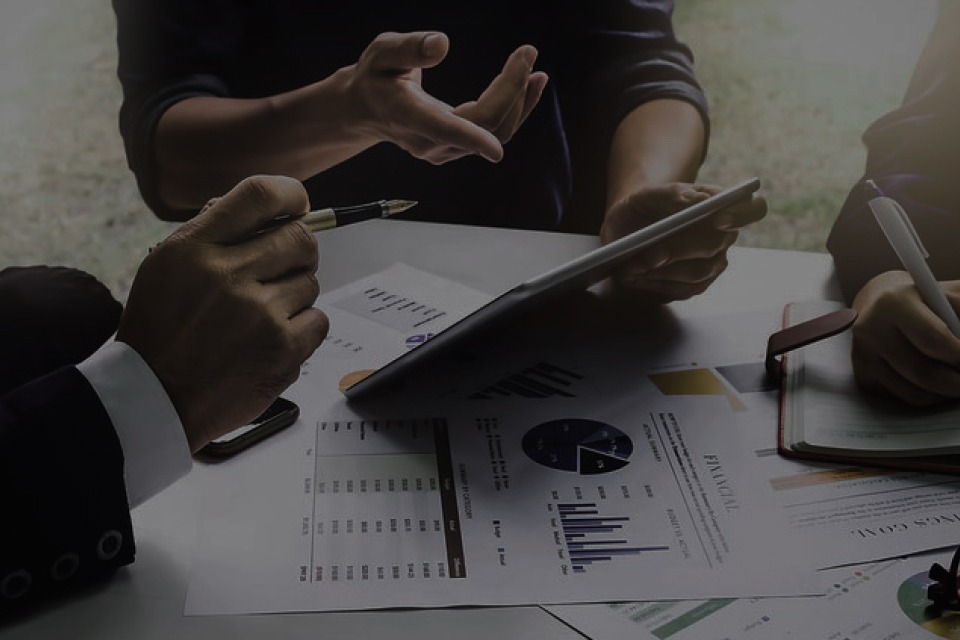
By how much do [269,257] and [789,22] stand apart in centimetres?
341

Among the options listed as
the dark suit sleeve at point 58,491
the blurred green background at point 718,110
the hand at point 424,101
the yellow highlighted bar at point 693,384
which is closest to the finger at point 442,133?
the hand at point 424,101

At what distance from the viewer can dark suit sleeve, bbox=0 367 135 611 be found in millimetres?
594

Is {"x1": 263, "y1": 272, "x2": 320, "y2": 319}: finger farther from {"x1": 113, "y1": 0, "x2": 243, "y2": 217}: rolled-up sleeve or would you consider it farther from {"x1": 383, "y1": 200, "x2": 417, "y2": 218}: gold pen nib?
{"x1": 113, "y1": 0, "x2": 243, "y2": 217}: rolled-up sleeve

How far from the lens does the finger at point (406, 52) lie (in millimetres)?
1006

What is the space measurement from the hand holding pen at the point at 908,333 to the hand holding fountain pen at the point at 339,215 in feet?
1.29

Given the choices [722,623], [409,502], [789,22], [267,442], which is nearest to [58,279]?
[267,442]

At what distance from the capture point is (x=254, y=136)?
1265mm

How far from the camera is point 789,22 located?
370 cm

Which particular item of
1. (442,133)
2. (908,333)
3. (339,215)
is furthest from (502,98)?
(908,333)

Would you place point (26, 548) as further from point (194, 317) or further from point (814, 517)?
point (814, 517)

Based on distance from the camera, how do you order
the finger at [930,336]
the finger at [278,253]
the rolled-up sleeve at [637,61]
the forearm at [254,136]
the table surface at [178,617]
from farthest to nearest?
the rolled-up sleeve at [637,61] < the forearm at [254,136] < the finger at [930,336] < the finger at [278,253] < the table surface at [178,617]

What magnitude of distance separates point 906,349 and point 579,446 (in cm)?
29

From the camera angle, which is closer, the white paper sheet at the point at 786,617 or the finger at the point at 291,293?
the white paper sheet at the point at 786,617

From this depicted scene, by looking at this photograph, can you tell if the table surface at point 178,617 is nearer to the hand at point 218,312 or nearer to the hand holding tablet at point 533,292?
the hand at point 218,312
